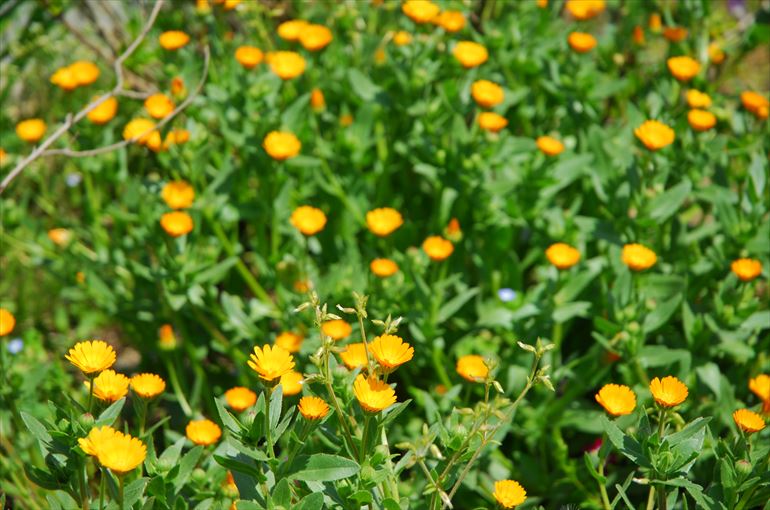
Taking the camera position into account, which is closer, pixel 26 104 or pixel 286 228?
pixel 286 228

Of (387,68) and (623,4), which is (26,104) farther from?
(623,4)

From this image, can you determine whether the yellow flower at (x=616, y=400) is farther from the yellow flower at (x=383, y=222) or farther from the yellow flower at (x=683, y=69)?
the yellow flower at (x=683, y=69)

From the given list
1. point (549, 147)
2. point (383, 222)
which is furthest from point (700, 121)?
point (383, 222)

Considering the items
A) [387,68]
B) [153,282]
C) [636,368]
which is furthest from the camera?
[387,68]

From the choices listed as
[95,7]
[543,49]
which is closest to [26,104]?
[95,7]

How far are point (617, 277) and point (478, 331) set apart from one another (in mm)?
560

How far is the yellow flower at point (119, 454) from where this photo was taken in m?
1.52

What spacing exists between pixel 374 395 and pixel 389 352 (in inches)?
4.1

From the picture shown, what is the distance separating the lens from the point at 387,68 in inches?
124

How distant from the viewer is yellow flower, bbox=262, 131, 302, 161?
2.68 m

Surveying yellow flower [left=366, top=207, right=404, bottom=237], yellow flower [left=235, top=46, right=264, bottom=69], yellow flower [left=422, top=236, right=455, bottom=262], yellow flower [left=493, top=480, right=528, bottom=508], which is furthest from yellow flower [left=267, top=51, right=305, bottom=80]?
yellow flower [left=493, top=480, right=528, bottom=508]

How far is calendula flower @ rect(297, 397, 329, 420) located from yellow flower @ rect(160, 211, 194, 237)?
1010 millimetres

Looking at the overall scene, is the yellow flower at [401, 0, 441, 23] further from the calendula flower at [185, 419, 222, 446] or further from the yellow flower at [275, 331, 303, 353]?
the calendula flower at [185, 419, 222, 446]

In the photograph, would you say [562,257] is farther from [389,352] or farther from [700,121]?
[389,352]
